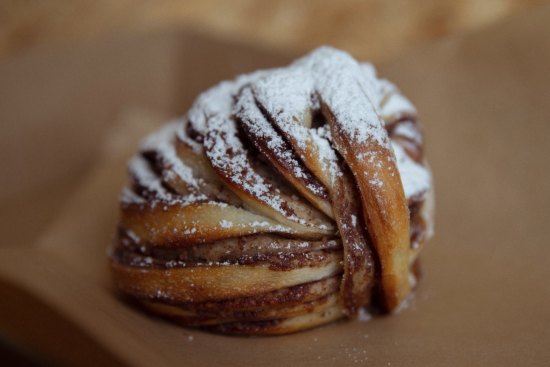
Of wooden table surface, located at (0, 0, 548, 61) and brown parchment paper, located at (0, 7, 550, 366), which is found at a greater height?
wooden table surface, located at (0, 0, 548, 61)

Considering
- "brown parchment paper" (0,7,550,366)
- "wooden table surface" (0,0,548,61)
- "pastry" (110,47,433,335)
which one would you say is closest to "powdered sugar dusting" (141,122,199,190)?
"pastry" (110,47,433,335)

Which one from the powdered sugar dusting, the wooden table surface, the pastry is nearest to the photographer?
the pastry

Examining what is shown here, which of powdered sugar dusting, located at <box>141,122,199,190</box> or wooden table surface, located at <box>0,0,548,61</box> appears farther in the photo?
wooden table surface, located at <box>0,0,548,61</box>

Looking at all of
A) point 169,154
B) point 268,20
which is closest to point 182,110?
point 268,20

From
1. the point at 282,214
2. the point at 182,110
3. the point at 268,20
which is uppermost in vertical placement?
the point at 268,20

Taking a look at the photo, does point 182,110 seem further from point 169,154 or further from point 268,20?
point 169,154

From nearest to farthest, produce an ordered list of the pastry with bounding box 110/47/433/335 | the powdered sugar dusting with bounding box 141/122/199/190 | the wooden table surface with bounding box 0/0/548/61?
the pastry with bounding box 110/47/433/335 → the powdered sugar dusting with bounding box 141/122/199/190 → the wooden table surface with bounding box 0/0/548/61

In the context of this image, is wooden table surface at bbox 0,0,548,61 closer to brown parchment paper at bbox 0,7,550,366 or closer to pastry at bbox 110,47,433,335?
brown parchment paper at bbox 0,7,550,366
